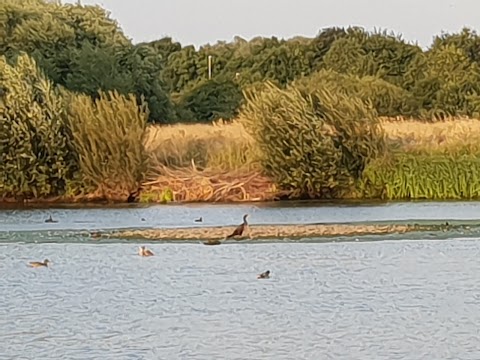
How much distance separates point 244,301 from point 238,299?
0.52 ft

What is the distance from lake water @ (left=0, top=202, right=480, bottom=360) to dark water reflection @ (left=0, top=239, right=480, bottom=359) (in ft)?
0.07

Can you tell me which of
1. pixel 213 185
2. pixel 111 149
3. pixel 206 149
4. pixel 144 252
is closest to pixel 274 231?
pixel 144 252

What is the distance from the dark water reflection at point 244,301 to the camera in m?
12.4

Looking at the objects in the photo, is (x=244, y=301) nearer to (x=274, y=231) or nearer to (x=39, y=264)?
(x=39, y=264)

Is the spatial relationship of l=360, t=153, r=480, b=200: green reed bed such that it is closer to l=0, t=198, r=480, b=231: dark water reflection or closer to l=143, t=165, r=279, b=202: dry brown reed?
l=0, t=198, r=480, b=231: dark water reflection

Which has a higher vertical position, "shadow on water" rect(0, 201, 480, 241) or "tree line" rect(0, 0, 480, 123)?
"tree line" rect(0, 0, 480, 123)

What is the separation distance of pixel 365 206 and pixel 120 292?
1275 cm

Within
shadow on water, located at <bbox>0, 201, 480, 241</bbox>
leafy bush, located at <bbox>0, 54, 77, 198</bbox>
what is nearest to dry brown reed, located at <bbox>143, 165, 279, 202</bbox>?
shadow on water, located at <bbox>0, 201, 480, 241</bbox>

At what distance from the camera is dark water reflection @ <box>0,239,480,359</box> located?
12438 millimetres

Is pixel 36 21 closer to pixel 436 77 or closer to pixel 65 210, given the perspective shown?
pixel 436 77

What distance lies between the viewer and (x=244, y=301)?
15.1m

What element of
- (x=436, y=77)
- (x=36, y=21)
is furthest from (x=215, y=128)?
(x=436, y=77)

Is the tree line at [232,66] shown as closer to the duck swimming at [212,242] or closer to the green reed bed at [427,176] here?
the green reed bed at [427,176]

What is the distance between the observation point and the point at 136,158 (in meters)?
30.5
